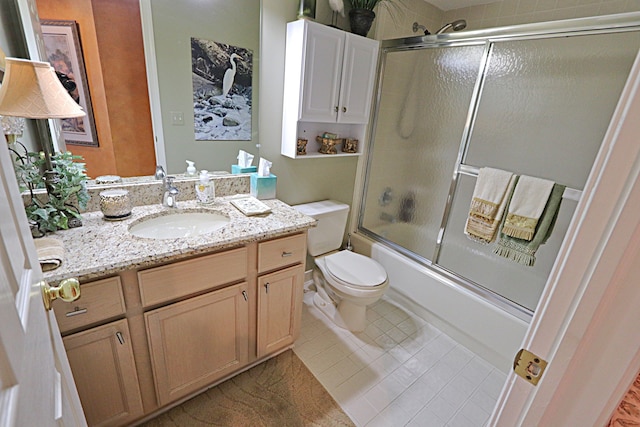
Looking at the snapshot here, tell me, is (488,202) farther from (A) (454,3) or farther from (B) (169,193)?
(B) (169,193)

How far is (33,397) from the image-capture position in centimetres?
38

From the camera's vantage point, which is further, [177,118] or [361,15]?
[361,15]

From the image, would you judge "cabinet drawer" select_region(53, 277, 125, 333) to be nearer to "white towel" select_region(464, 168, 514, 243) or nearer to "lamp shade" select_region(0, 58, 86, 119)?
"lamp shade" select_region(0, 58, 86, 119)

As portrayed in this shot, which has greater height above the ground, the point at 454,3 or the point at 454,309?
the point at 454,3

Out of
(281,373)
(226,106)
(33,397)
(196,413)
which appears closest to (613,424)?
(33,397)

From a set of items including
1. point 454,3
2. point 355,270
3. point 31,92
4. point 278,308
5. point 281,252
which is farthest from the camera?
point 454,3

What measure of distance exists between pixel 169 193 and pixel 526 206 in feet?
6.08

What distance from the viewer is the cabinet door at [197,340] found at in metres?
1.19

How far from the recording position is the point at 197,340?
4.24 ft

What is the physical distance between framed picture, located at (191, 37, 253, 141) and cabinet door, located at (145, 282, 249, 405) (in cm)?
84

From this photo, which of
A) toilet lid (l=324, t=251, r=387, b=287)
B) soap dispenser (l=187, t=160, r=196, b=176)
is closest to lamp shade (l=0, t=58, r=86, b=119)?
soap dispenser (l=187, t=160, r=196, b=176)

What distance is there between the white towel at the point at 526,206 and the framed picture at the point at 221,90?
1.54 metres

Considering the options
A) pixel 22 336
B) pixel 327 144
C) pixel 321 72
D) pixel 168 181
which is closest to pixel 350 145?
pixel 327 144

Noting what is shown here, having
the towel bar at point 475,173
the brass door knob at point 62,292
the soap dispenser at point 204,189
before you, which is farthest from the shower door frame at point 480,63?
the brass door knob at point 62,292
